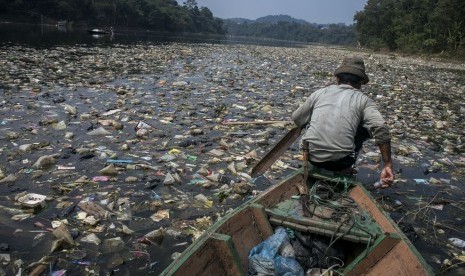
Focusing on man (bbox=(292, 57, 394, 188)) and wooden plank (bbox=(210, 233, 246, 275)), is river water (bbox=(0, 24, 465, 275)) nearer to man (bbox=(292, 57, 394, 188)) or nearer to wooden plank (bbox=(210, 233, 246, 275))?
wooden plank (bbox=(210, 233, 246, 275))

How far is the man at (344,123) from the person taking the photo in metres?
4.38

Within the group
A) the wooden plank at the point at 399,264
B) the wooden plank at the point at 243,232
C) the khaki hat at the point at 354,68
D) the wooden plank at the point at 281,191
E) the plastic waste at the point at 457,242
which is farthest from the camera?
the plastic waste at the point at 457,242

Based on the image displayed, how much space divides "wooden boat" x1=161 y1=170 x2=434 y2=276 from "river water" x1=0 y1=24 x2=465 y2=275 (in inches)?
40.7

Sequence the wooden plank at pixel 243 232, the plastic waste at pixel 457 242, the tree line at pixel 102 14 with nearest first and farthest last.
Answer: the wooden plank at pixel 243 232 → the plastic waste at pixel 457 242 → the tree line at pixel 102 14

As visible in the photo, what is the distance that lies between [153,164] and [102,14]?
8607cm

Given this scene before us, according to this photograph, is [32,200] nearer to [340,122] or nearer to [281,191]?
[281,191]

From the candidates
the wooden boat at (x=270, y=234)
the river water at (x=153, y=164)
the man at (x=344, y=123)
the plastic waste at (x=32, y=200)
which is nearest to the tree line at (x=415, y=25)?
the river water at (x=153, y=164)

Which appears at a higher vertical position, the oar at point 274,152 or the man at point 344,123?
the man at point 344,123

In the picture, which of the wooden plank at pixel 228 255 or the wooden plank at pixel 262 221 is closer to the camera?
the wooden plank at pixel 228 255

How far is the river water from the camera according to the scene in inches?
174

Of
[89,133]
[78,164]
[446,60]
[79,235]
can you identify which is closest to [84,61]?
[89,133]

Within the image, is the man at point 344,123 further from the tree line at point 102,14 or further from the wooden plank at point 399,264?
the tree line at point 102,14

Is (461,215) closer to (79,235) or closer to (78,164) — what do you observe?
(79,235)

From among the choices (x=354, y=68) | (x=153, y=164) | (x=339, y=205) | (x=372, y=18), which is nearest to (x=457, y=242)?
(x=339, y=205)
